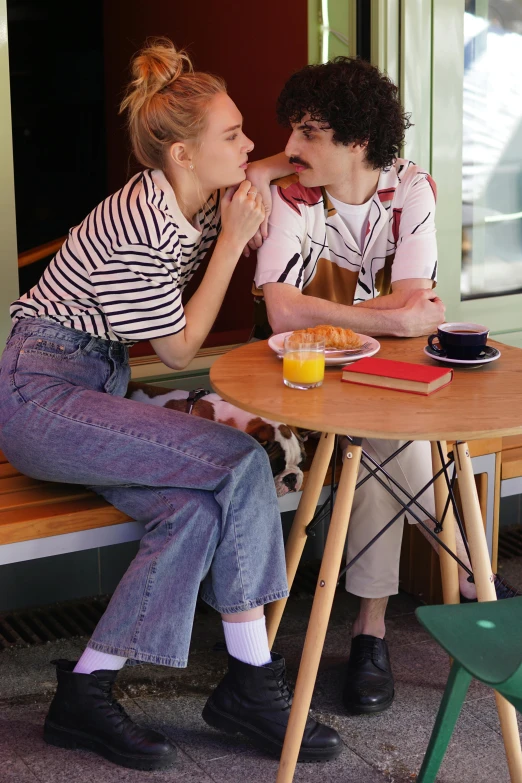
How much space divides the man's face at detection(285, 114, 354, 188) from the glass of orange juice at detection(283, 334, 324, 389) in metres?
0.69

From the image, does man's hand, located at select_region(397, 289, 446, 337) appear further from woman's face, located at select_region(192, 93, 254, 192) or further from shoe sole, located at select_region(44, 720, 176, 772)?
shoe sole, located at select_region(44, 720, 176, 772)

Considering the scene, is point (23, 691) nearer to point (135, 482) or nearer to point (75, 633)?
point (75, 633)

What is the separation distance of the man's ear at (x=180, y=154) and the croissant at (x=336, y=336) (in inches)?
19.1

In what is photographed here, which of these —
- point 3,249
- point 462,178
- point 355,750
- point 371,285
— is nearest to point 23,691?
point 355,750

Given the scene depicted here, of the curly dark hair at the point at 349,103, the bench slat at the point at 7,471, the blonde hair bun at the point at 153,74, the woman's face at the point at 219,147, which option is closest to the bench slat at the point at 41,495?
the bench slat at the point at 7,471

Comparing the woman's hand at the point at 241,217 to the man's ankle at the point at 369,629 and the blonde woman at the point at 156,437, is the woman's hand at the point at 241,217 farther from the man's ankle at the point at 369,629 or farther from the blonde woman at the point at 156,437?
the man's ankle at the point at 369,629

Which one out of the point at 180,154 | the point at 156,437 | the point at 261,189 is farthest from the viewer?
the point at 261,189

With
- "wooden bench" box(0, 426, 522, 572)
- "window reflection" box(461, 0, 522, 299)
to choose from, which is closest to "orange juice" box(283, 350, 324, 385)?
"wooden bench" box(0, 426, 522, 572)

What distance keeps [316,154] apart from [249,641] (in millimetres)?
1169

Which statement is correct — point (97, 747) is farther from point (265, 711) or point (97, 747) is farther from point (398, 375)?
point (398, 375)

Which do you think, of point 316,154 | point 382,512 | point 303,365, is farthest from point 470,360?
point 316,154

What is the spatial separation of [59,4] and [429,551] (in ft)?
13.6

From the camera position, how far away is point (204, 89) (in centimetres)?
235

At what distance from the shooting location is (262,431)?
7.95ft
